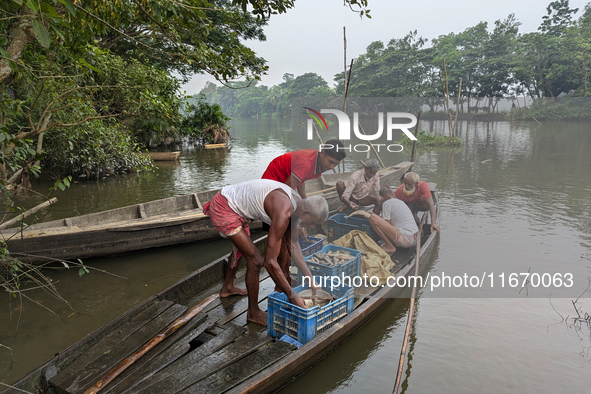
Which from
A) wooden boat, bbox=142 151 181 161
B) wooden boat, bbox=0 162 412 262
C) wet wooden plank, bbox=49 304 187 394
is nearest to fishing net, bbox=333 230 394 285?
wet wooden plank, bbox=49 304 187 394

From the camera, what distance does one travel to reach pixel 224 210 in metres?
3.04

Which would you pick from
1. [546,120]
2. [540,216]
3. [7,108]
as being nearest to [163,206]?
[7,108]

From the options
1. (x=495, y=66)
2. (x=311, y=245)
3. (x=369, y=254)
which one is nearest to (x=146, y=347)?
→ (x=311, y=245)

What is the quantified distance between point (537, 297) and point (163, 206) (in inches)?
221

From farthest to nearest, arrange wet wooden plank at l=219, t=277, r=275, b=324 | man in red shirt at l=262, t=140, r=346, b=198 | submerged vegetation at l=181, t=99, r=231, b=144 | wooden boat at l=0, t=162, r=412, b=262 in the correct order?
submerged vegetation at l=181, t=99, r=231, b=144 < wooden boat at l=0, t=162, r=412, b=262 < man in red shirt at l=262, t=140, r=346, b=198 < wet wooden plank at l=219, t=277, r=275, b=324

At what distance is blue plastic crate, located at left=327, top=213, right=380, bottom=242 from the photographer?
14.6 ft

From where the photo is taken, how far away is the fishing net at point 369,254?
412 cm

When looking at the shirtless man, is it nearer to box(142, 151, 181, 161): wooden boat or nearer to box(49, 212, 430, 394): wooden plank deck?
box(49, 212, 430, 394): wooden plank deck

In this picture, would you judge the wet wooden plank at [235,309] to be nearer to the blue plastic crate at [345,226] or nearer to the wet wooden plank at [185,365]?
the wet wooden plank at [185,365]

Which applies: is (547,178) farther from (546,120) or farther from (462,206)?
(546,120)

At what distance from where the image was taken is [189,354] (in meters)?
2.77

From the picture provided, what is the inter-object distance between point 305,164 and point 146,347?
2.10m

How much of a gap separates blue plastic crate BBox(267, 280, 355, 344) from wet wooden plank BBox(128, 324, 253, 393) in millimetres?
277

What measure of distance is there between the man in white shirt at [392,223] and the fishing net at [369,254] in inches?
7.9
